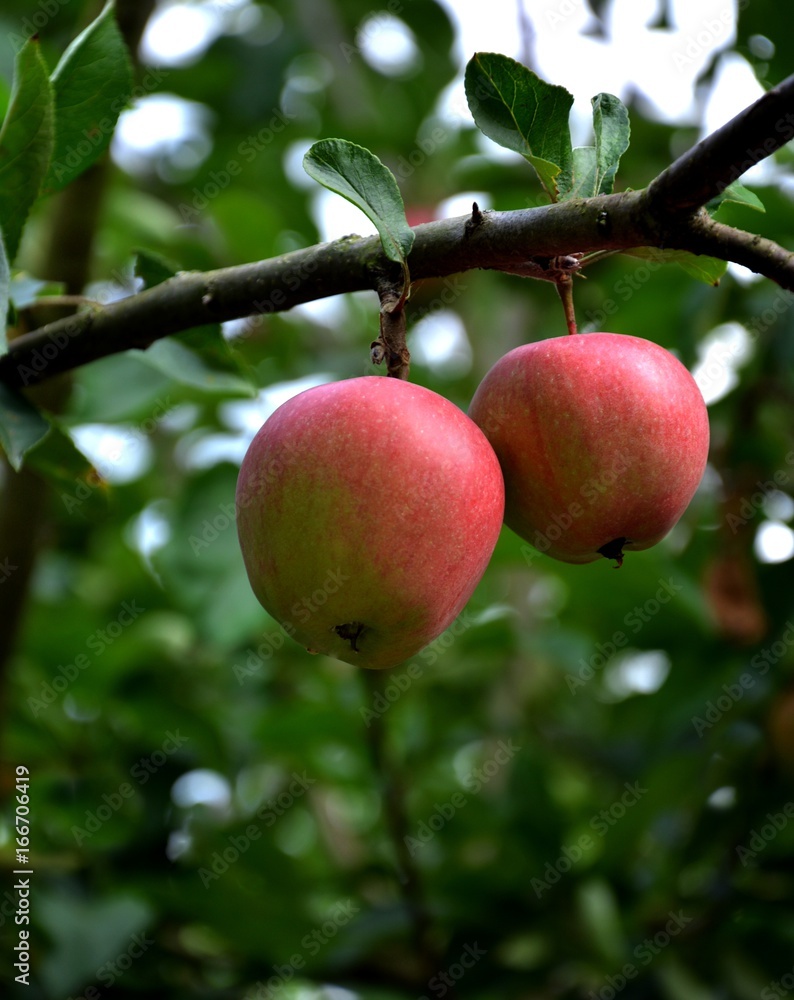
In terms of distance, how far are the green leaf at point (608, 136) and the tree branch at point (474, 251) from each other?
8 centimetres

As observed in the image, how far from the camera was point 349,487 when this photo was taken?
2.16 feet

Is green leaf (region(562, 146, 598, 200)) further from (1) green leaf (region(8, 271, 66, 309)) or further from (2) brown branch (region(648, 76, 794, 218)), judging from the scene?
(1) green leaf (region(8, 271, 66, 309))

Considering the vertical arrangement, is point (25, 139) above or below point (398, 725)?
above

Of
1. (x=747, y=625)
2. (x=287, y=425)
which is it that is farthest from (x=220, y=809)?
(x=287, y=425)

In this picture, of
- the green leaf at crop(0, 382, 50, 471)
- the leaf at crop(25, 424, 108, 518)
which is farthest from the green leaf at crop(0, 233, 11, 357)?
the leaf at crop(25, 424, 108, 518)

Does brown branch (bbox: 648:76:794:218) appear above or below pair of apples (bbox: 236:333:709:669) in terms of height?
above

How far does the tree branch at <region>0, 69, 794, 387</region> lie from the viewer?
1.83ft

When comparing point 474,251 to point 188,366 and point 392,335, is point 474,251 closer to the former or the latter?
point 392,335

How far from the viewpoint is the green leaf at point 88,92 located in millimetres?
817

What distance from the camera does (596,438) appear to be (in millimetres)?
714

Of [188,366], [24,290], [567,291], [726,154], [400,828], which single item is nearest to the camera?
[726,154]

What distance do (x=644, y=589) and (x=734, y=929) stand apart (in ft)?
1.76

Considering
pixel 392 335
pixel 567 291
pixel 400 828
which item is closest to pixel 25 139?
pixel 392 335

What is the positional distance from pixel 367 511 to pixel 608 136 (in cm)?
32
